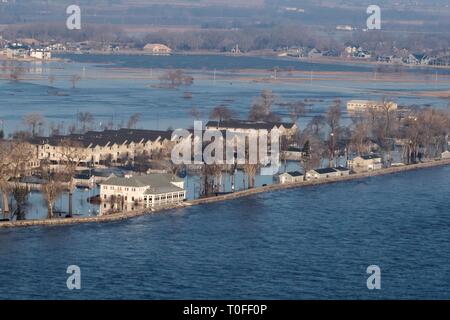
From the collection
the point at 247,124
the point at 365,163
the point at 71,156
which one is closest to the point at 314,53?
the point at 247,124

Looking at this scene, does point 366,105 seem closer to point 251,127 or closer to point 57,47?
point 251,127

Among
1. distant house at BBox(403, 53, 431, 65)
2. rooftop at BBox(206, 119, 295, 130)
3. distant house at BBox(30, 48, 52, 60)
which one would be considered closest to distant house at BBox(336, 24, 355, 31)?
distant house at BBox(403, 53, 431, 65)

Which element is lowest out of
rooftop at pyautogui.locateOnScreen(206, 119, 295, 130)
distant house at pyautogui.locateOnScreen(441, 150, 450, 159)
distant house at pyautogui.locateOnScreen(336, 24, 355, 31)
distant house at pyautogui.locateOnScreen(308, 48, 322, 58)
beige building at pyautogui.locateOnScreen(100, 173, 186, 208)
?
distant house at pyautogui.locateOnScreen(441, 150, 450, 159)

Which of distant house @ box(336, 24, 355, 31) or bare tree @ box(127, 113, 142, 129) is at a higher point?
distant house @ box(336, 24, 355, 31)

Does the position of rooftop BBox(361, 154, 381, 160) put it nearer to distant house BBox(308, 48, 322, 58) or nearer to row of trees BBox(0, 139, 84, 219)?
row of trees BBox(0, 139, 84, 219)

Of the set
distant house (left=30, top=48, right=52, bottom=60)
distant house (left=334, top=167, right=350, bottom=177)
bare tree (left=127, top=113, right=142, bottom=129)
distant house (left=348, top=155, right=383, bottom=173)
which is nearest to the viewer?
distant house (left=334, top=167, right=350, bottom=177)

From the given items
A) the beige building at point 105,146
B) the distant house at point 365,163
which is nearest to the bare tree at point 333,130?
the distant house at point 365,163
